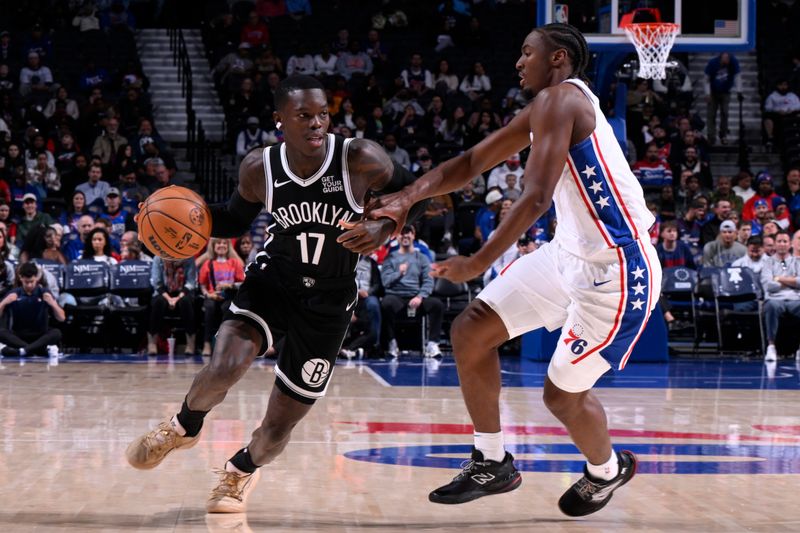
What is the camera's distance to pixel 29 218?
14.6 metres

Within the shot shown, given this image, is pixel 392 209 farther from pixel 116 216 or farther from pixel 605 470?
pixel 116 216

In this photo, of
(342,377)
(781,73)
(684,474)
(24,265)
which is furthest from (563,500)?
(781,73)

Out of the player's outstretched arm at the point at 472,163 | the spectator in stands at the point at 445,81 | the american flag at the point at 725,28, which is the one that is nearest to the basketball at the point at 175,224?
the player's outstretched arm at the point at 472,163

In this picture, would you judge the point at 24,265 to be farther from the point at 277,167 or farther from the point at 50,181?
the point at 277,167

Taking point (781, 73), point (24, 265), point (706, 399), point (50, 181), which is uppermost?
point (781, 73)

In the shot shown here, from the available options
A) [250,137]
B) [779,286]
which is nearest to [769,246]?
[779,286]

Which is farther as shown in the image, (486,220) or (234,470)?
(486,220)

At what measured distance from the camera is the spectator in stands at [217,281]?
12.8 metres

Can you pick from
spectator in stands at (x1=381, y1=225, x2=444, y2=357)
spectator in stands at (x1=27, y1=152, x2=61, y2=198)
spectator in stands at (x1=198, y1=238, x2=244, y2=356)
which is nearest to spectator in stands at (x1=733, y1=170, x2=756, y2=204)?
spectator in stands at (x1=381, y1=225, x2=444, y2=357)

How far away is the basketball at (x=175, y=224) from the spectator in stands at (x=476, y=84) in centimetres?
1421

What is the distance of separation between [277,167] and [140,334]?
9341mm

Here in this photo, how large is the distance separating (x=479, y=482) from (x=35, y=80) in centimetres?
1588

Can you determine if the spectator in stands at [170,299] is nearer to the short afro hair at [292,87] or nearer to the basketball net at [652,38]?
the basketball net at [652,38]

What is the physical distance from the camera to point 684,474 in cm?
562
